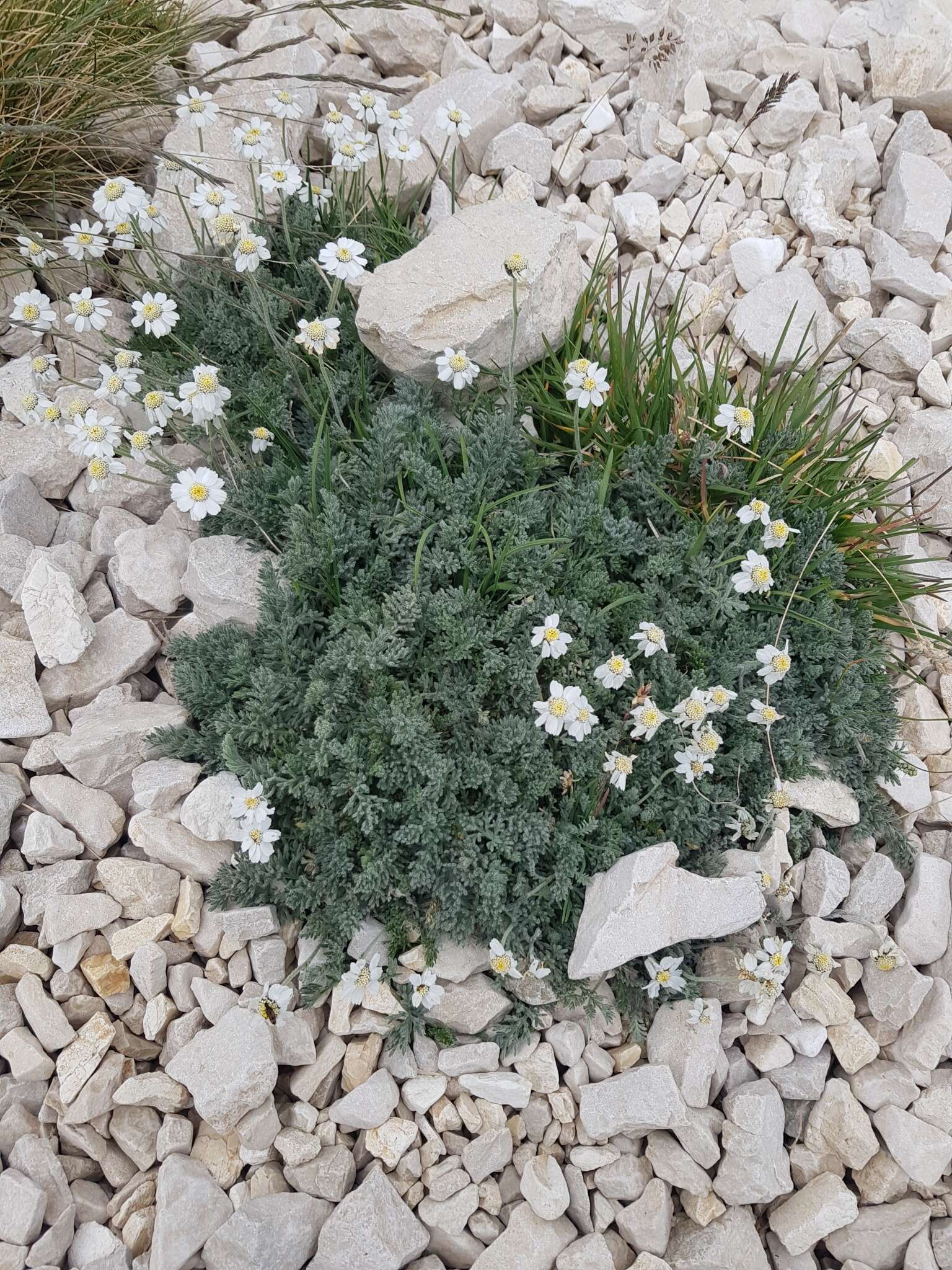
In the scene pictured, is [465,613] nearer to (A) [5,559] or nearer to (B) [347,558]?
A: (B) [347,558]

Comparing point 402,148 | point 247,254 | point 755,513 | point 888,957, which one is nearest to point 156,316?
point 247,254

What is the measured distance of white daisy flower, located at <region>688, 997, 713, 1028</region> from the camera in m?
2.81

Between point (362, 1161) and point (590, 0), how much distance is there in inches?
204

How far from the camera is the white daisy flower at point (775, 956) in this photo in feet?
9.30

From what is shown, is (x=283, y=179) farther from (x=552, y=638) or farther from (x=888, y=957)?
(x=888, y=957)

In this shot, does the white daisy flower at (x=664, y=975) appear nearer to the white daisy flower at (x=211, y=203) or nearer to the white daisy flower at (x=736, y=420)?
the white daisy flower at (x=736, y=420)

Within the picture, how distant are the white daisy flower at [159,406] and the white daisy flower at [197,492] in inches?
12.5

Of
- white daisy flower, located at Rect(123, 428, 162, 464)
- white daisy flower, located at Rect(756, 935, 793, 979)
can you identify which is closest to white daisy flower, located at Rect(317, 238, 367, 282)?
white daisy flower, located at Rect(123, 428, 162, 464)

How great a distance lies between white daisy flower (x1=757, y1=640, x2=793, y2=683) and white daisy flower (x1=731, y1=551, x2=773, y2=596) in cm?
20

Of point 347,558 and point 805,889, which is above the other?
point 347,558

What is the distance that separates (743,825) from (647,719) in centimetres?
58

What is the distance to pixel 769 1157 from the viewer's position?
273cm

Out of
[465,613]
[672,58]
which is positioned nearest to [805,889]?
[465,613]

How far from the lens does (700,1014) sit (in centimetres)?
282
